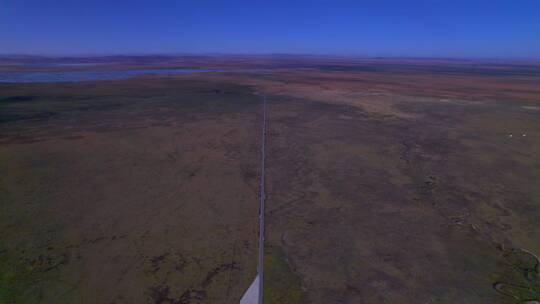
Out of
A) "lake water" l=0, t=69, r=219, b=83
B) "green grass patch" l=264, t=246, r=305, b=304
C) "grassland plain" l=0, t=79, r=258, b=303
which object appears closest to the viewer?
"green grass patch" l=264, t=246, r=305, b=304

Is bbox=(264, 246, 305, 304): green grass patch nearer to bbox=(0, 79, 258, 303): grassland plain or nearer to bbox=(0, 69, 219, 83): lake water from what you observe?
bbox=(0, 79, 258, 303): grassland plain

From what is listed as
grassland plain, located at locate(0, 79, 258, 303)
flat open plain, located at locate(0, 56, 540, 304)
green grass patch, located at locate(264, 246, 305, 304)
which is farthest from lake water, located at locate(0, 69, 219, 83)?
green grass patch, located at locate(264, 246, 305, 304)

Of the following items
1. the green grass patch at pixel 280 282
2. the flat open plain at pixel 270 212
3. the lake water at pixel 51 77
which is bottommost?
the green grass patch at pixel 280 282

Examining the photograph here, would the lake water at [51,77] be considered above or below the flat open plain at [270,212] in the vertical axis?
above

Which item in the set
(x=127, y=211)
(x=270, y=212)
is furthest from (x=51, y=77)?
(x=270, y=212)

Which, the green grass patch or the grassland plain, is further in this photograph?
the grassland plain

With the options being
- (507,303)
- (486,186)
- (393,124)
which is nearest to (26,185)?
(507,303)

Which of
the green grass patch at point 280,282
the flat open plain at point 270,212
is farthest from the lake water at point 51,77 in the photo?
the green grass patch at point 280,282

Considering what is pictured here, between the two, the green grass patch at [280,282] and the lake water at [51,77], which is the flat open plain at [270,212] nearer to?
the green grass patch at [280,282]

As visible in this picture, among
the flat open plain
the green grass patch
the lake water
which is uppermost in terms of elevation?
the lake water
